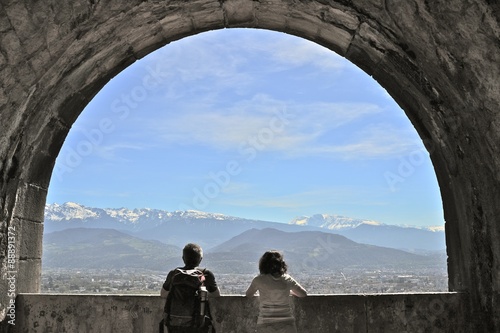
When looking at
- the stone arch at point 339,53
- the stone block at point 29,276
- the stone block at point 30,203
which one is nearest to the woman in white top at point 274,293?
the stone arch at point 339,53

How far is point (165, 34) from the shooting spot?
693 centimetres

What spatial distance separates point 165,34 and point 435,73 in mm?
3262

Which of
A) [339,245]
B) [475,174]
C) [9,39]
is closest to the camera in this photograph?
[9,39]

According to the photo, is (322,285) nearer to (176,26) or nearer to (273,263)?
(176,26)

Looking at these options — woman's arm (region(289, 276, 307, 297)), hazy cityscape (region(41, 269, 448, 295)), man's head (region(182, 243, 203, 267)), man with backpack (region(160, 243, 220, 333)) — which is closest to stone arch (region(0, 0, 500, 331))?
hazy cityscape (region(41, 269, 448, 295))

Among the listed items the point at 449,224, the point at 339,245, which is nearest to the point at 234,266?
the point at 339,245

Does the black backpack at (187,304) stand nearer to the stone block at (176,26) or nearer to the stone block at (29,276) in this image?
the stone block at (29,276)

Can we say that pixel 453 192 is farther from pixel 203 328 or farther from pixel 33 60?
pixel 33 60

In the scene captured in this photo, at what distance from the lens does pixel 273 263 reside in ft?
16.0

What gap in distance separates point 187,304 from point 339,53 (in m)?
3.96

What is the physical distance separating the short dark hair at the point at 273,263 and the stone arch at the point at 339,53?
Answer: 225 centimetres

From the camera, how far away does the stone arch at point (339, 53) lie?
193 inches

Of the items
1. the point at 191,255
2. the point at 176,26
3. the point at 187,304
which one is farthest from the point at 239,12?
the point at 187,304

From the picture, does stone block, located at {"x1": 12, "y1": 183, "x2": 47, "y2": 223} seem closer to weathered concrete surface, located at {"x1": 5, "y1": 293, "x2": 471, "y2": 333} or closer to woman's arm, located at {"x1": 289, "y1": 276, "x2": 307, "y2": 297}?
weathered concrete surface, located at {"x1": 5, "y1": 293, "x2": 471, "y2": 333}
